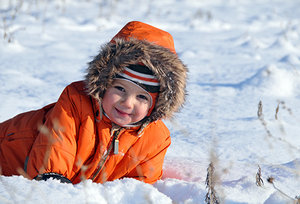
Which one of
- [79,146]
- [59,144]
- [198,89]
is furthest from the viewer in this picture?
[198,89]

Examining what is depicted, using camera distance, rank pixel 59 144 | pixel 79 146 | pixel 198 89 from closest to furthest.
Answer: pixel 59 144 → pixel 79 146 → pixel 198 89

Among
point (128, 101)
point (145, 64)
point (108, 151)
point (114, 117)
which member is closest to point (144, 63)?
point (145, 64)

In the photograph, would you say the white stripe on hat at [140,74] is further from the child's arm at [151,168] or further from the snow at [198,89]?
the child's arm at [151,168]

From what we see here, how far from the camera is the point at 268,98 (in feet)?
12.9

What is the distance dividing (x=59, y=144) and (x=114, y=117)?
0.34 m

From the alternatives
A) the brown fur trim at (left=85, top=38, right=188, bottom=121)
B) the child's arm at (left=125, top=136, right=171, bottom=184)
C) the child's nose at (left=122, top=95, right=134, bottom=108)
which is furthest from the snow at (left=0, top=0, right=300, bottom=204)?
the child's nose at (left=122, top=95, right=134, bottom=108)

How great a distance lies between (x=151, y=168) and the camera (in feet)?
7.46

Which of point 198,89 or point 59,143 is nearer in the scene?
point 59,143

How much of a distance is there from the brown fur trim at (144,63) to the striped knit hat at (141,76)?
31 mm

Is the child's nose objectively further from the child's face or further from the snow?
the snow

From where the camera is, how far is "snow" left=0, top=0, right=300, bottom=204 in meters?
1.81

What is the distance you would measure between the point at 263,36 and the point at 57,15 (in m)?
3.79

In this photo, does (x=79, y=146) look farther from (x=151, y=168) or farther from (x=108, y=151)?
(x=151, y=168)

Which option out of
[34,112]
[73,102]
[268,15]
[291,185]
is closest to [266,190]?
[291,185]
